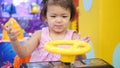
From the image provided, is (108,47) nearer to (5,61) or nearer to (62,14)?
(62,14)

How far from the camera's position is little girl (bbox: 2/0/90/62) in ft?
3.11

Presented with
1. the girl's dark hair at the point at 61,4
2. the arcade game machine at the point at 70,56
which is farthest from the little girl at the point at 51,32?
the arcade game machine at the point at 70,56

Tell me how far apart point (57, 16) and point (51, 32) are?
11 centimetres

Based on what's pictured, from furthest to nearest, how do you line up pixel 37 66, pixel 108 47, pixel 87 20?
pixel 87 20 < pixel 108 47 < pixel 37 66

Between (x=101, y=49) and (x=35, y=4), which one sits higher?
(x=35, y=4)

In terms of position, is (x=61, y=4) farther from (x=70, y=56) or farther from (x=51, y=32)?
(x=70, y=56)

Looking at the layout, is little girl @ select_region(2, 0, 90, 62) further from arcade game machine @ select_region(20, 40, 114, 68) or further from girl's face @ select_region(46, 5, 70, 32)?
arcade game machine @ select_region(20, 40, 114, 68)

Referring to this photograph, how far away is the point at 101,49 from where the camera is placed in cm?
108

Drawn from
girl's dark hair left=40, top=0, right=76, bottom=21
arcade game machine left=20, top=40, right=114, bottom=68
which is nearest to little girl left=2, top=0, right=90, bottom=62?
girl's dark hair left=40, top=0, right=76, bottom=21

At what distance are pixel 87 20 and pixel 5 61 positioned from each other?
3.54ft

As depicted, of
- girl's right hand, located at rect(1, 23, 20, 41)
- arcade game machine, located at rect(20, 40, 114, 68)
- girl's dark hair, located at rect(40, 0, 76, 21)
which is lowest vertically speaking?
arcade game machine, located at rect(20, 40, 114, 68)

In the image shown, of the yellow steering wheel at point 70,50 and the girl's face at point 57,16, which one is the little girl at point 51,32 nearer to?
the girl's face at point 57,16

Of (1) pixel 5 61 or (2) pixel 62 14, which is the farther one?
(1) pixel 5 61

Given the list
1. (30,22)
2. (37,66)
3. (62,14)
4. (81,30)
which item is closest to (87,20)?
(81,30)
